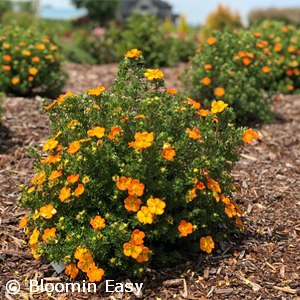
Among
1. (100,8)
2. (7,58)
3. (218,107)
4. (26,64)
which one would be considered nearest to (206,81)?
(26,64)

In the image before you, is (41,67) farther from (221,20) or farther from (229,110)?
(221,20)

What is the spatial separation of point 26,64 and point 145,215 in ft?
15.1

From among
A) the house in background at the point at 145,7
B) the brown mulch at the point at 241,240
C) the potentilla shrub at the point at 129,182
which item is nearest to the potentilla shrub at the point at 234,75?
the brown mulch at the point at 241,240

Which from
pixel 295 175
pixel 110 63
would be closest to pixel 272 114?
pixel 295 175

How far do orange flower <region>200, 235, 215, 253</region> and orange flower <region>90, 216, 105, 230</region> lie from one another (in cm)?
67

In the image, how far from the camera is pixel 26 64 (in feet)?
23.1

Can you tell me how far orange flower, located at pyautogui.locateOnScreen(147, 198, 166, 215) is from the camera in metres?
3.03

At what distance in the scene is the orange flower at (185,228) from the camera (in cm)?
317

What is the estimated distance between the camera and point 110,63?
1159 cm

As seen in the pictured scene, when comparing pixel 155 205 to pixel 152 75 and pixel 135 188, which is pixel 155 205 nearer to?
pixel 135 188

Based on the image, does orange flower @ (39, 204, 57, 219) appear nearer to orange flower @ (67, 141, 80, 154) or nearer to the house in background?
orange flower @ (67, 141, 80, 154)

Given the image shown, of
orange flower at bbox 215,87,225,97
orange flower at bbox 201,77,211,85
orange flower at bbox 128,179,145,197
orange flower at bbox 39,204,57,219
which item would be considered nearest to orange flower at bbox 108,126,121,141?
orange flower at bbox 128,179,145,197

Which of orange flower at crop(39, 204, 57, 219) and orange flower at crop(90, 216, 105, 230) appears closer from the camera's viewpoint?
orange flower at crop(90, 216, 105, 230)

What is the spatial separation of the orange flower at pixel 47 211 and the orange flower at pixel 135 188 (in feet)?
1.71
